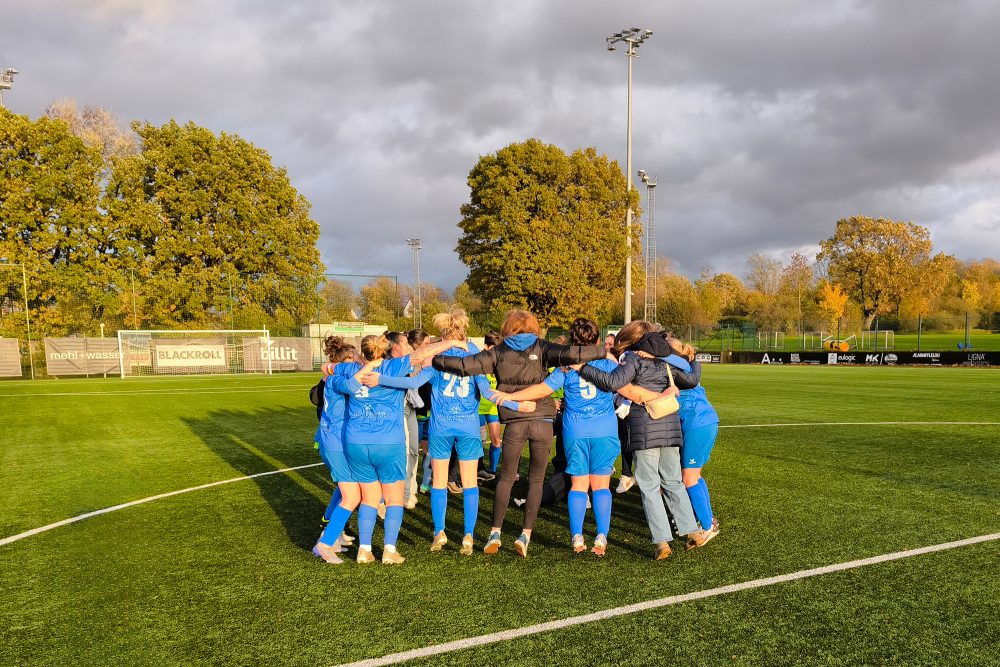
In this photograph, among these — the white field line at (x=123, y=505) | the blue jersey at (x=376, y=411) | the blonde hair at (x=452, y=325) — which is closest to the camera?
the blue jersey at (x=376, y=411)

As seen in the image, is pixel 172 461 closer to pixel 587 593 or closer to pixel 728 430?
pixel 587 593

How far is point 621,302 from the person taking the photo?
192 feet

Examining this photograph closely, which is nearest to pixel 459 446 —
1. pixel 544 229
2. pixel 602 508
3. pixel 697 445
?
pixel 602 508

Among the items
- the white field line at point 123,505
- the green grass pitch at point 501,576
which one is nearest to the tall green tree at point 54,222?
the green grass pitch at point 501,576

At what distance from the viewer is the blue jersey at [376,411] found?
450 centimetres

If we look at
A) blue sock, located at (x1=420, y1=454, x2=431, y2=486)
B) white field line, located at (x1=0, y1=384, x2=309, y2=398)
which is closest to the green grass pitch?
Result: blue sock, located at (x1=420, y1=454, x2=431, y2=486)

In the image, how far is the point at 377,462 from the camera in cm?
454

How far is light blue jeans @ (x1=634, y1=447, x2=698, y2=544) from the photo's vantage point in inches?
184

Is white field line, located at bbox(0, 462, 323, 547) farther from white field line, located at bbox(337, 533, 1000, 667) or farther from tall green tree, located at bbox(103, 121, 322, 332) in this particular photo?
tall green tree, located at bbox(103, 121, 322, 332)

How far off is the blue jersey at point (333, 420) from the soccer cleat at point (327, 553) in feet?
2.53

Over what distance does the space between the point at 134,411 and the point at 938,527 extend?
1632cm

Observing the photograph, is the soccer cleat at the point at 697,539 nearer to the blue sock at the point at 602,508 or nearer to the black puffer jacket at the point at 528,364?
the blue sock at the point at 602,508

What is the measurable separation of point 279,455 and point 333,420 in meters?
5.27

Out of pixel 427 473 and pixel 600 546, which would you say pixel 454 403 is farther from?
pixel 427 473
